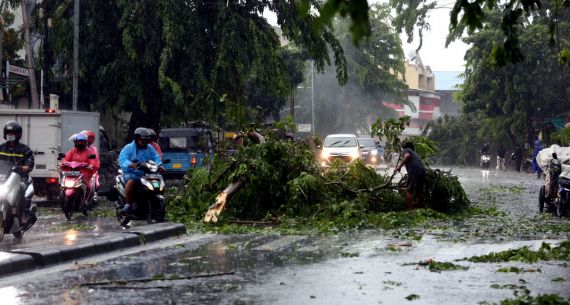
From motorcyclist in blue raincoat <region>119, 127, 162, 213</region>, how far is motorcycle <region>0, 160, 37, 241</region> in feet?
6.45

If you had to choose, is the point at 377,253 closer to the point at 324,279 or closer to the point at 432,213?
the point at 324,279

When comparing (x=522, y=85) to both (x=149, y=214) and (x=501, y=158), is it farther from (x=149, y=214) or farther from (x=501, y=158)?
(x=149, y=214)

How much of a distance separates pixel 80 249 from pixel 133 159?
13.2ft

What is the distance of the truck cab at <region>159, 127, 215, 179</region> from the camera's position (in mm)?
34719

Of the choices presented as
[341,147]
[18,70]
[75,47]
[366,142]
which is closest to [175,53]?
[75,47]

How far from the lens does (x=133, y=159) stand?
1488 cm

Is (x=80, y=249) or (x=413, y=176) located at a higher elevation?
(x=413, y=176)

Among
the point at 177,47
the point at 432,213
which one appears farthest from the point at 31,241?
the point at 177,47

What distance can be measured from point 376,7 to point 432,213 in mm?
65540

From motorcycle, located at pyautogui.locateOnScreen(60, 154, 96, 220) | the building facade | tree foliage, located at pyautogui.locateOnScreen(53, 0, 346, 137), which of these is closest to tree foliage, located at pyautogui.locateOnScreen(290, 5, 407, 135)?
the building facade

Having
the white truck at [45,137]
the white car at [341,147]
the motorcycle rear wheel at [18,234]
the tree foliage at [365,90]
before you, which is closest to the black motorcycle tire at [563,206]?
the motorcycle rear wheel at [18,234]

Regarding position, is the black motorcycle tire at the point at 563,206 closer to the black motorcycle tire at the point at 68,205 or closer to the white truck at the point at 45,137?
the black motorcycle tire at the point at 68,205

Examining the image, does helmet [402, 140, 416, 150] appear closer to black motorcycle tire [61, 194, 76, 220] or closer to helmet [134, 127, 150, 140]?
helmet [134, 127, 150, 140]

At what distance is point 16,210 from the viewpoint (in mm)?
12539
